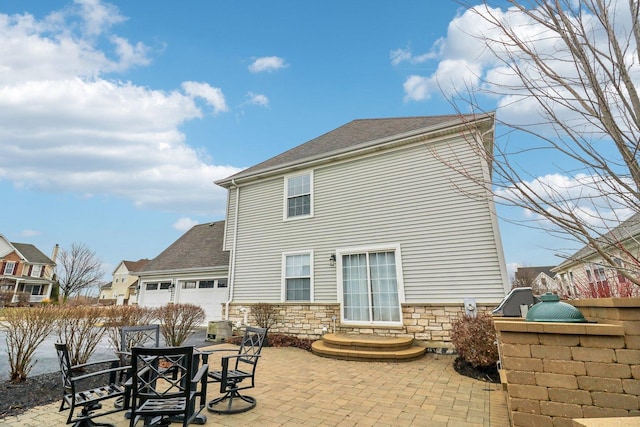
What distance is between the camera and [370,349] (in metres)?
6.55

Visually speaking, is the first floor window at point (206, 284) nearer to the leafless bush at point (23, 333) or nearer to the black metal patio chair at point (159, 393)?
the leafless bush at point (23, 333)

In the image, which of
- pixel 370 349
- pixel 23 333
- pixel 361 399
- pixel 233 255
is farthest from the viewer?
pixel 233 255

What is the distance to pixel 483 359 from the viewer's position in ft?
16.0

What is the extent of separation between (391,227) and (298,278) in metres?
3.37

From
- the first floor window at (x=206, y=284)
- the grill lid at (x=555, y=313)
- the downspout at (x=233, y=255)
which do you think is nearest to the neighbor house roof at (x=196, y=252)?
the first floor window at (x=206, y=284)

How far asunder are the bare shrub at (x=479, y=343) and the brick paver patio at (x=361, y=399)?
38 cm

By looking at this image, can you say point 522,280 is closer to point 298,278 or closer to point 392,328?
point 392,328

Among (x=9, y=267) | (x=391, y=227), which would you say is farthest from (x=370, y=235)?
(x=9, y=267)

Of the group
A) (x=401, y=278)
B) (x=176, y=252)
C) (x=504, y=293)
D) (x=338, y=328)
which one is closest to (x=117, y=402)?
(x=338, y=328)

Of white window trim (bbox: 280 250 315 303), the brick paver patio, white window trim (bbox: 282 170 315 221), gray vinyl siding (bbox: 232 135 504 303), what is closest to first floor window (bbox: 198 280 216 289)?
gray vinyl siding (bbox: 232 135 504 303)

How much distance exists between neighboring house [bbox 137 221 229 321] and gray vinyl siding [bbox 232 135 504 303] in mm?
3276

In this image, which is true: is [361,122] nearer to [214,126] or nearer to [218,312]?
[214,126]

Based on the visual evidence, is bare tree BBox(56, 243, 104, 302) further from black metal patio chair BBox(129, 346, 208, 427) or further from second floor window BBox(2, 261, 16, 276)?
black metal patio chair BBox(129, 346, 208, 427)

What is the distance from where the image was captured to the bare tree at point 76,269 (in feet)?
86.0
